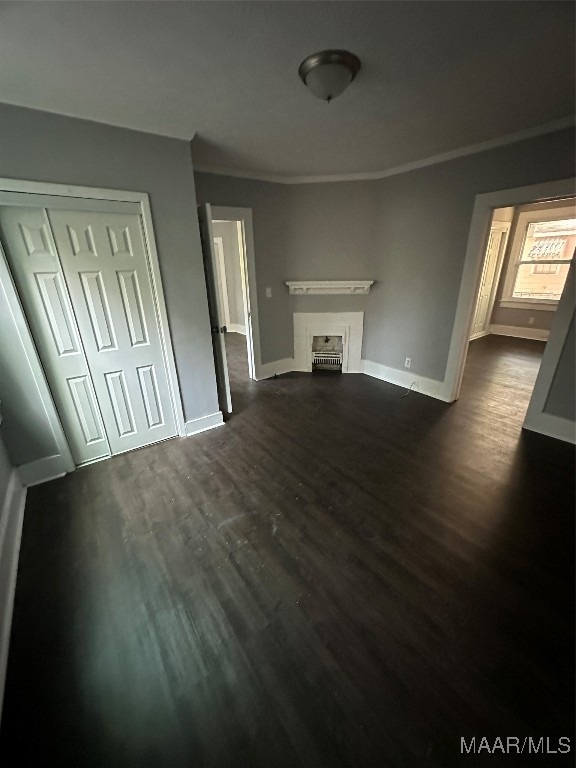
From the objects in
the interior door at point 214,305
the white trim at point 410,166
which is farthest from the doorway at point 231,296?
the white trim at point 410,166

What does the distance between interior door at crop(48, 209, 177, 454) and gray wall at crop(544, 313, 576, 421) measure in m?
3.39

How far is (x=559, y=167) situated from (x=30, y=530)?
4498mm

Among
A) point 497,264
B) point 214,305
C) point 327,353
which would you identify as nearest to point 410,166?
point 327,353

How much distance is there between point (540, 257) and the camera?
18.6ft

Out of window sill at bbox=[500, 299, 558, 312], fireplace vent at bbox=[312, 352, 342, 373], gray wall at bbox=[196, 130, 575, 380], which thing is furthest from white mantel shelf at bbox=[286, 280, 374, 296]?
window sill at bbox=[500, 299, 558, 312]

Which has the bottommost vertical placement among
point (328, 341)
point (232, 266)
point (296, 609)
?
point (296, 609)

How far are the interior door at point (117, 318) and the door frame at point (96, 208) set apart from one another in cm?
4

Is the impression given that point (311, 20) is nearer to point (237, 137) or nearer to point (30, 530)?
point (237, 137)

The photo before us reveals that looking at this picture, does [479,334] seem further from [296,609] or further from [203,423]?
[296,609]

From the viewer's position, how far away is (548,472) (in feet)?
7.52

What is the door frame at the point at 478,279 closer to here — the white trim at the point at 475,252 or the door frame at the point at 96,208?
the white trim at the point at 475,252

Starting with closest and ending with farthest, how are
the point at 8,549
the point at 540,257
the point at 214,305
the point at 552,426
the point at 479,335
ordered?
the point at 8,549 → the point at 552,426 → the point at 214,305 → the point at 540,257 → the point at 479,335

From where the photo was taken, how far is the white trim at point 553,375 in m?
2.43

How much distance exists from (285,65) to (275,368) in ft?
10.3
